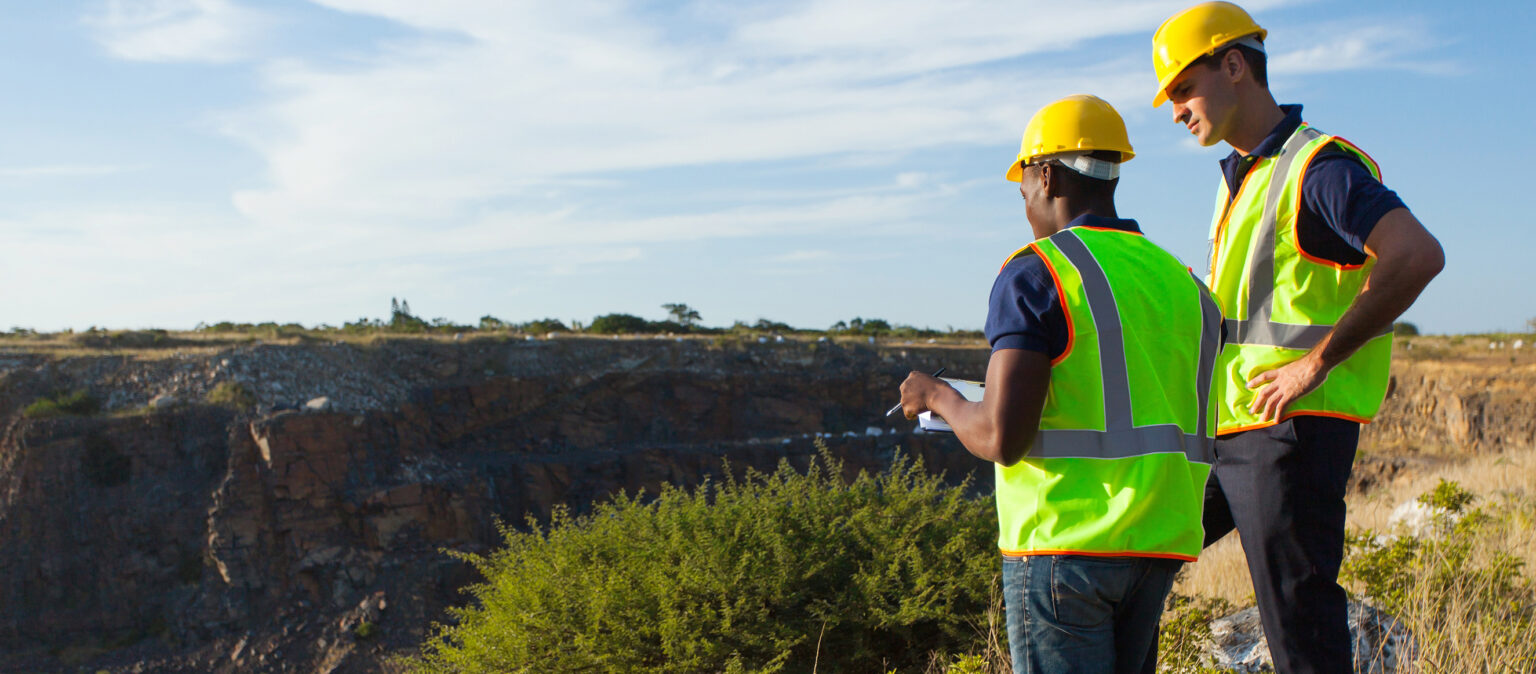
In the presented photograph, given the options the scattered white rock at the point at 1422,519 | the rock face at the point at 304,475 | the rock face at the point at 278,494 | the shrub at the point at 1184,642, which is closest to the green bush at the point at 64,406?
the rock face at the point at 304,475

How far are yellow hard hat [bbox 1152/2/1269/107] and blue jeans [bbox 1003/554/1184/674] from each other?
1382 millimetres

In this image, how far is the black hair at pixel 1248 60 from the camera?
8.54 feet

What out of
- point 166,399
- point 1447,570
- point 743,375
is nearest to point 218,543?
point 166,399

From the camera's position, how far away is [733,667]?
454cm

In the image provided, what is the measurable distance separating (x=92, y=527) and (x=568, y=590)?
1942cm

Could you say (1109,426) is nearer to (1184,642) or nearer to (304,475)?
(1184,642)

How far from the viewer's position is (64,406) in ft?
67.7

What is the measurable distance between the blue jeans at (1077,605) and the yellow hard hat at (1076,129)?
0.89 metres

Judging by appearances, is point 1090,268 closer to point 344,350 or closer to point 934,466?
point 344,350

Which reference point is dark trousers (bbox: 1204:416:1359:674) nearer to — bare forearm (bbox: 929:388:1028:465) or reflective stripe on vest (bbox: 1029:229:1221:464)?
reflective stripe on vest (bbox: 1029:229:1221:464)

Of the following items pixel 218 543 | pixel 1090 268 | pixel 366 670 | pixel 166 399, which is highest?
pixel 1090 268

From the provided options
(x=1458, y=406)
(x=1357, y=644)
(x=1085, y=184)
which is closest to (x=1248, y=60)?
(x=1085, y=184)

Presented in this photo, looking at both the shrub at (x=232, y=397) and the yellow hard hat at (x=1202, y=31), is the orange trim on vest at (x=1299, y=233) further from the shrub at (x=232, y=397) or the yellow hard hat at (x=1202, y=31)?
the shrub at (x=232, y=397)

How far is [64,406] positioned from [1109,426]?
2451 centimetres
